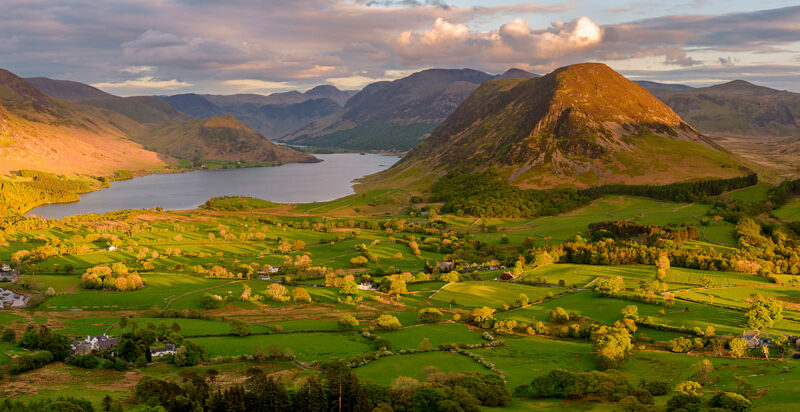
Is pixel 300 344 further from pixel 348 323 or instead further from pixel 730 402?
pixel 730 402

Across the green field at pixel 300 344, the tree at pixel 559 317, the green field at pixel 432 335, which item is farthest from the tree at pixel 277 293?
the tree at pixel 559 317

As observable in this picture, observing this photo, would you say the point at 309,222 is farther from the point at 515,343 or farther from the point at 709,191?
the point at 709,191

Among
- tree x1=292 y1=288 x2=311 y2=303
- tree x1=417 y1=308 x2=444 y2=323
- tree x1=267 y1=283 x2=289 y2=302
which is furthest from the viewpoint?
tree x1=292 y1=288 x2=311 y2=303

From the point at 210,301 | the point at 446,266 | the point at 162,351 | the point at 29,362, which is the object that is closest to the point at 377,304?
the point at 210,301

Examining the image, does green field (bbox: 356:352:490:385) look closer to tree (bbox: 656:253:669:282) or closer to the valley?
the valley

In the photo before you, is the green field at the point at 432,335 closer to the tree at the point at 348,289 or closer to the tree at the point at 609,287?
the tree at the point at 348,289

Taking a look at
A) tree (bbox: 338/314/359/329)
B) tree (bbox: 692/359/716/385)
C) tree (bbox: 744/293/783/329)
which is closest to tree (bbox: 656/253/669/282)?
tree (bbox: 744/293/783/329)
